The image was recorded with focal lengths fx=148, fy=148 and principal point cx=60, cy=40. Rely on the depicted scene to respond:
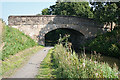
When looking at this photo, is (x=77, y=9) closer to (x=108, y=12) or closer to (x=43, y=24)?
(x=43, y=24)

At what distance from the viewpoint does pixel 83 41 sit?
19.8 meters

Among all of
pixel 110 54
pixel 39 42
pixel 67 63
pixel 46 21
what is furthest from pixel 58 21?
pixel 67 63

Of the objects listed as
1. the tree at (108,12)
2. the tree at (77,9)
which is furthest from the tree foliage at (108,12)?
the tree at (77,9)

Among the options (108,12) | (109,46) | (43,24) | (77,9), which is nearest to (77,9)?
(77,9)

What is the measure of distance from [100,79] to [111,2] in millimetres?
13510

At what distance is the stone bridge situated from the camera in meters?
16.9

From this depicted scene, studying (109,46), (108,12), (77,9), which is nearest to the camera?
(109,46)

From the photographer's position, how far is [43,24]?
1752 centimetres

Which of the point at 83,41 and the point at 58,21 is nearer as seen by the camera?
the point at 58,21

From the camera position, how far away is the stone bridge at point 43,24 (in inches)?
666

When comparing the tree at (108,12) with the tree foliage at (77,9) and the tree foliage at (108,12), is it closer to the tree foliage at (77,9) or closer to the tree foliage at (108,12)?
the tree foliage at (108,12)

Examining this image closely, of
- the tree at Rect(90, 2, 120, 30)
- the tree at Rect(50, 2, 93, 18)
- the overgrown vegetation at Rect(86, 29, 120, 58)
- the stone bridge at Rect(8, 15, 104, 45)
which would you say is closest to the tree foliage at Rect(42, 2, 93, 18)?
the tree at Rect(50, 2, 93, 18)

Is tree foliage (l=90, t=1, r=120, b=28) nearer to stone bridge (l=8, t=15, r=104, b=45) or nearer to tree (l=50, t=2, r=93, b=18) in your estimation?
stone bridge (l=8, t=15, r=104, b=45)

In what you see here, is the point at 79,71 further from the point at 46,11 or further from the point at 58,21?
the point at 46,11
